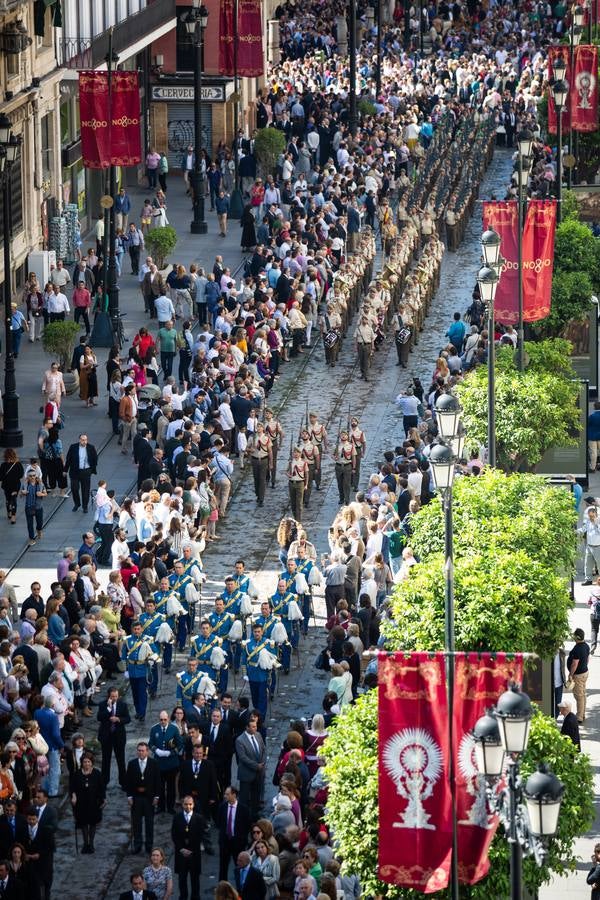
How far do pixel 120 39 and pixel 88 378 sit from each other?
63.5 ft

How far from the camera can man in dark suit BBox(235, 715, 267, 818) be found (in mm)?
26000

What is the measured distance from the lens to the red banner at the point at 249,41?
62438 mm

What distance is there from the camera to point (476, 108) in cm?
7344

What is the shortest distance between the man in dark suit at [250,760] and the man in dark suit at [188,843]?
1.33 m

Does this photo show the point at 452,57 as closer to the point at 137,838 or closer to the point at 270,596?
the point at 270,596

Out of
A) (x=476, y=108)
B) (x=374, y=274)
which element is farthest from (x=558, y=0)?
(x=374, y=274)

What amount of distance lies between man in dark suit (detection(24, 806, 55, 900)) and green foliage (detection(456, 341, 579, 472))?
1131 centimetres

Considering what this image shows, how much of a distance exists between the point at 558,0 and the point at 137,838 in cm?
7267

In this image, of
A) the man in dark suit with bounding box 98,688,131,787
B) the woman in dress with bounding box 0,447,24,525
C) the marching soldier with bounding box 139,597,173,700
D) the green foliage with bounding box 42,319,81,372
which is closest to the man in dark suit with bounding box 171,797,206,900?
the man in dark suit with bounding box 98,688,131,787

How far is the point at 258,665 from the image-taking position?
28969mm

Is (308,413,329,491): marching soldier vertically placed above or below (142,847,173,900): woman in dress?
above

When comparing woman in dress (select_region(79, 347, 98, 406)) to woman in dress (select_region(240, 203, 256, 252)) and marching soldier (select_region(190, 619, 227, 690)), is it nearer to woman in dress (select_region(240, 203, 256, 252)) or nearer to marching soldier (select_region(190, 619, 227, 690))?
woman in dress (select_region(240, 203, 256, 252))

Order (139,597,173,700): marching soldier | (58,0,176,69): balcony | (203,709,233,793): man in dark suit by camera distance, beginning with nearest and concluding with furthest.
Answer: (203,709,233,793): man in dark suit
(139,597,173,700): marching soldier
(58,0,176,69): balcony

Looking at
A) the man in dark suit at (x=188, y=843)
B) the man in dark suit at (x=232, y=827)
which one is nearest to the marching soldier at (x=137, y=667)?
the man in dark suit at (x=232, y=827)
